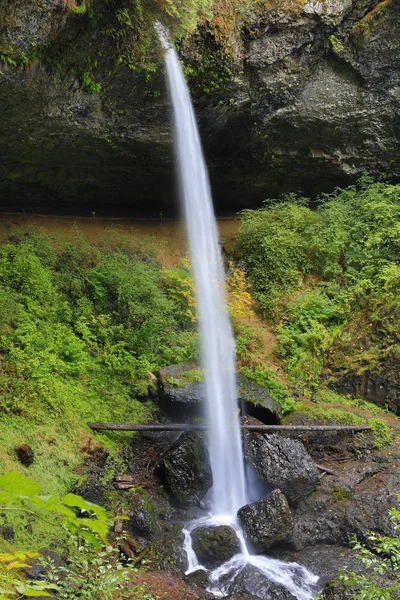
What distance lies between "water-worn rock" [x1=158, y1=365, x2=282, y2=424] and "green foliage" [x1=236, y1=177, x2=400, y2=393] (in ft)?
4.69

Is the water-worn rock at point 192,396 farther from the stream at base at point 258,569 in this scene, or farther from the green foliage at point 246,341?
the stream at base at point 258,569

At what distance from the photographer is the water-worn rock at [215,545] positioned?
22.2 feet

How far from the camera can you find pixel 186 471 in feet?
25.3

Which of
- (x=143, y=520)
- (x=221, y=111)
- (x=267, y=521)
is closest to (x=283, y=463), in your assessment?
(x=267, y=521)

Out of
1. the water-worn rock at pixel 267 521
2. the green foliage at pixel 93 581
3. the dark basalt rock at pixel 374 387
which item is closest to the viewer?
the green foliage at pixel 93 581

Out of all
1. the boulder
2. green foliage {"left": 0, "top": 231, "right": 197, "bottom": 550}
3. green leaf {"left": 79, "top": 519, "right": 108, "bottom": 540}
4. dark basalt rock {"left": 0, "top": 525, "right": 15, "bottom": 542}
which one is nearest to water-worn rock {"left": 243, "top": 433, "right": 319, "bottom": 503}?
the boulder

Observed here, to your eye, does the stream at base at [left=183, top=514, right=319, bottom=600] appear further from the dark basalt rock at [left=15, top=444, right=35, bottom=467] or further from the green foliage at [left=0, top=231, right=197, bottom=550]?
the dark basalt rock at [left=15, top=444, right=35, bottom=467]

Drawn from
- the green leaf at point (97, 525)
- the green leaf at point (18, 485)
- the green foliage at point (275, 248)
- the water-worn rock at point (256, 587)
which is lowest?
the water-worn rock at point (256, 587)

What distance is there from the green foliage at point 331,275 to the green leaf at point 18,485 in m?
9.11

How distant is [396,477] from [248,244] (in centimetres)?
645

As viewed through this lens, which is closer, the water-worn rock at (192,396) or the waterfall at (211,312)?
the waterfall at (211,312)

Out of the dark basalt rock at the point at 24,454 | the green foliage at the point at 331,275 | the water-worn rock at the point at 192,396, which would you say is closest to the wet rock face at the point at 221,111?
the green foliage at the point at 331,275

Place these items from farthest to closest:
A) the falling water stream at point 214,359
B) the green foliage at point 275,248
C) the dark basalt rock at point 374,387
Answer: the green foliage at point 275,248 → the dark basalt rock at point 374,387 → the falling water stream at point 214,359

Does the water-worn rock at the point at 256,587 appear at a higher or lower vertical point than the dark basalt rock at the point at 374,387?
lower
